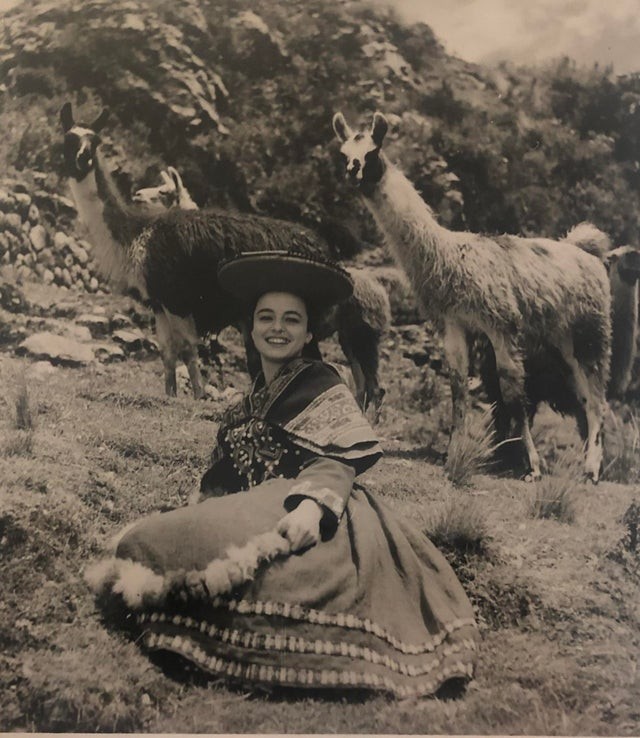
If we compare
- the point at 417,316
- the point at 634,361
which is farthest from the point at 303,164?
the point at 634,361

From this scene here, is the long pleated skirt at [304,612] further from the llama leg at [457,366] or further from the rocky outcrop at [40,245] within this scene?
the rocky outcrop at [40,245]

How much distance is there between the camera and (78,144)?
4141 millimetres

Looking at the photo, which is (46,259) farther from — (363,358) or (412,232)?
(412,232)

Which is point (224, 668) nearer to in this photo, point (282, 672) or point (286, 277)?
point (282, 672)

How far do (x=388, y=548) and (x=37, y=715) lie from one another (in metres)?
1.55

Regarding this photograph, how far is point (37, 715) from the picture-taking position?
3.21 metres

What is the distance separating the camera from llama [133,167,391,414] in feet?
12.5

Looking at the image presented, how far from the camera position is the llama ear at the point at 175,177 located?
4.10 m

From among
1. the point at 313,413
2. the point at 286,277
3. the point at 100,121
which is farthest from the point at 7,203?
the point at 313,413

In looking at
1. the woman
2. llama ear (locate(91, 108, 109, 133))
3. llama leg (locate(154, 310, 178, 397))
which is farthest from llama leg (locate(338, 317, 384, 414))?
llama ear (locate(91, 108, 109, 133))

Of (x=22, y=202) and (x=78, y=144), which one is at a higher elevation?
(x=78, y=144)

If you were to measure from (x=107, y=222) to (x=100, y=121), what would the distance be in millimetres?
543

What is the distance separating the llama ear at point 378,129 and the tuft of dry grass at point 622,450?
5.82ft

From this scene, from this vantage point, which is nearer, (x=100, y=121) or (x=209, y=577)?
(x=209, y=577)
